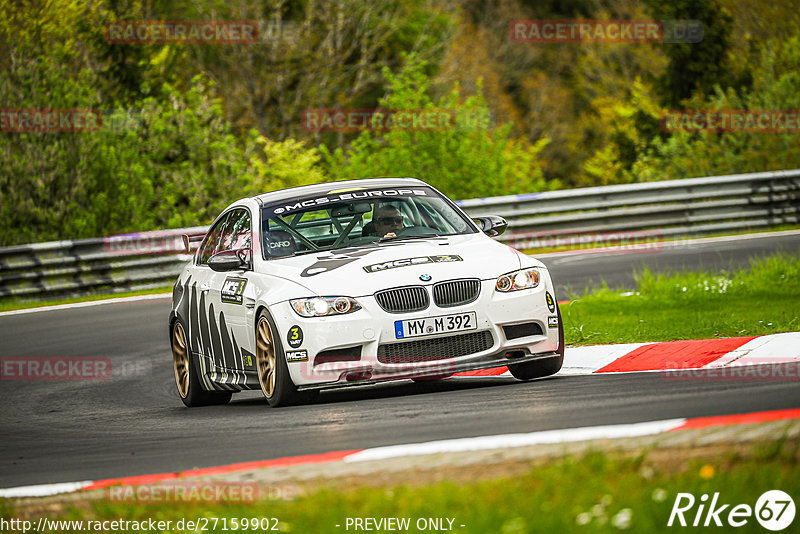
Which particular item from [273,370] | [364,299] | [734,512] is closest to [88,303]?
[273,370]

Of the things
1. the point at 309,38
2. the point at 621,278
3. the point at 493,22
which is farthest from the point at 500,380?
the point at 493,22

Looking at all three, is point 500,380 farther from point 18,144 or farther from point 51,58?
point 51,58

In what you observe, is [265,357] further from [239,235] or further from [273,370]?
[239,235]

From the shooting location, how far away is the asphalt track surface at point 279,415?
256 inches

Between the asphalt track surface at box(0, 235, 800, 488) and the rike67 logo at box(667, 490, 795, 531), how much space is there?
1816mm

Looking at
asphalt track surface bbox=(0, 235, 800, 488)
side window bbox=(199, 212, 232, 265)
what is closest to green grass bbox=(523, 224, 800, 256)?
asphalt track surface bbox=(0, 235, 800, 488)

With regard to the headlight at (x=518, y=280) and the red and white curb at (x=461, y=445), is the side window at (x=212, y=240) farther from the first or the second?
the red and white curb at (x=461, y=445)

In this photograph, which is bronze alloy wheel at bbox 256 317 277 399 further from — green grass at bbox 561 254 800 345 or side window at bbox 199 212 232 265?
green grass at bbox 561 254 800 345

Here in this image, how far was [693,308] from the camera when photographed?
1242cm

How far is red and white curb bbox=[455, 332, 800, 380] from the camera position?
29.6 feet

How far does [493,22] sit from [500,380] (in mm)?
52207

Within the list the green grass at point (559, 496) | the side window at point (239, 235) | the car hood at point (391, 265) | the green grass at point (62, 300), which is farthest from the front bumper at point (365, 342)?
the green grass at point (62, 300)

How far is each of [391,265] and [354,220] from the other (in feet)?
4.27

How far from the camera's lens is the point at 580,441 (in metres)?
5.62
